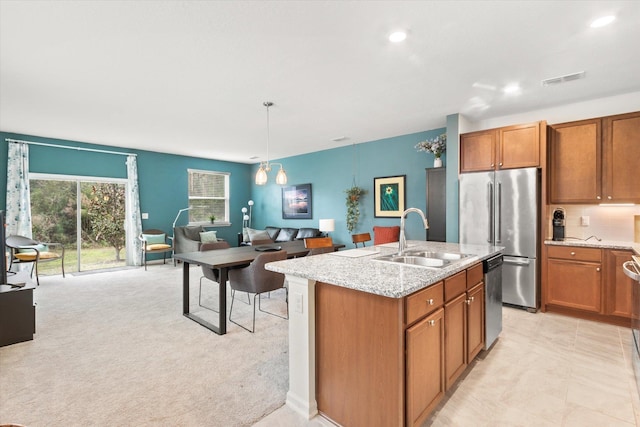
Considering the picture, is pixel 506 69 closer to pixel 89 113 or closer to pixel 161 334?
pixel 161 334

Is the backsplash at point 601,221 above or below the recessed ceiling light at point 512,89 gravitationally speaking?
below

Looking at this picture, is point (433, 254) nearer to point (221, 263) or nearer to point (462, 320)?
point (462, 320)

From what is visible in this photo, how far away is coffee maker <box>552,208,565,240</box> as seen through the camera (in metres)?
3.76

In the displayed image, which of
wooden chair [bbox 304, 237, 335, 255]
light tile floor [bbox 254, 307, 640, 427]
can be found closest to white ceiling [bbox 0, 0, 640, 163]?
wooden chair [bbox 304, 237, 335, 255]

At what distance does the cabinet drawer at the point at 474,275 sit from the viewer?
87.7 inches

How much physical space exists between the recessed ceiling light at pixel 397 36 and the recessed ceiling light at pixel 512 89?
1.67 meters

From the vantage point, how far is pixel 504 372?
7.70 feet

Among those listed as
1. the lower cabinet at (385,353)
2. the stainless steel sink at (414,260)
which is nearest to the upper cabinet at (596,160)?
the stainless steel sink at (414,260)

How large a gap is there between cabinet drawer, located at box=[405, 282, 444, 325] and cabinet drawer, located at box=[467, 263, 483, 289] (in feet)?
1.62

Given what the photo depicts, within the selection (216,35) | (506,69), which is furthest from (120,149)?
(506,69)

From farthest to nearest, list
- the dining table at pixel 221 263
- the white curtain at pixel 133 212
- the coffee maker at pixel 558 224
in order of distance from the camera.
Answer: the white curtain at pixel 133 212 → the coffee maker at pixel 558 224 → the dining table at pixel 221 263

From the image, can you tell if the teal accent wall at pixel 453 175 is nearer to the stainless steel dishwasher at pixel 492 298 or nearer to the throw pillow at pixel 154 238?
the stainless steel dishwasher at pixel 492 298

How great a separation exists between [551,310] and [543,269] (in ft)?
1.60

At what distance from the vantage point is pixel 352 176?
6316 millimetres
